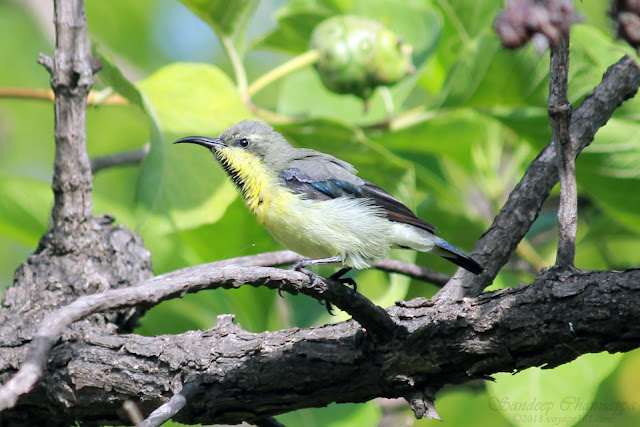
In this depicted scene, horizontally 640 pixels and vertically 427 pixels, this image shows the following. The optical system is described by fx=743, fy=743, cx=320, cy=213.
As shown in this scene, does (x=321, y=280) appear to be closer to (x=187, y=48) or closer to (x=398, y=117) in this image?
(x=398, y=117)

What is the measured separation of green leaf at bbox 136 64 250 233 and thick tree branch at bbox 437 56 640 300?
1261mm

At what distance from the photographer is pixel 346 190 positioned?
375cm

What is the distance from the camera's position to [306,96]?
16.3 ft

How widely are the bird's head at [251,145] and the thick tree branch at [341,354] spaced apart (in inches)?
41.7

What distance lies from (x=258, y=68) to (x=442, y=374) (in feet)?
18.5

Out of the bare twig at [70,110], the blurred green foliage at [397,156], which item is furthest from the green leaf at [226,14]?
the bare twig at [70,110]

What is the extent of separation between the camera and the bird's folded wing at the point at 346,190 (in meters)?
3.70


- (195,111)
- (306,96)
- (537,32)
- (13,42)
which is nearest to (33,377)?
(537,32)

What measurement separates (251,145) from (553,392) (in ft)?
6.57

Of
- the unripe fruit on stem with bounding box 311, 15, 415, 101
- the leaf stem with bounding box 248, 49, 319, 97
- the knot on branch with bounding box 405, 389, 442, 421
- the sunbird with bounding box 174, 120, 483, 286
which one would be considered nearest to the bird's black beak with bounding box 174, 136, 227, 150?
the sunbird with bounding box 174, 120, 483, 286

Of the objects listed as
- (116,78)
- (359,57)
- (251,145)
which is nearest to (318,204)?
(251,145)

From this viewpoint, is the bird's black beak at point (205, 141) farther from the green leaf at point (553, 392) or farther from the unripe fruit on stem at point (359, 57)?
the green leaf at point (553, 392)

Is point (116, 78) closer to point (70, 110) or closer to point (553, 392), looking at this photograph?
point (70, 110)

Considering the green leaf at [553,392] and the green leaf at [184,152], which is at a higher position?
the green leaf at [184,152]
